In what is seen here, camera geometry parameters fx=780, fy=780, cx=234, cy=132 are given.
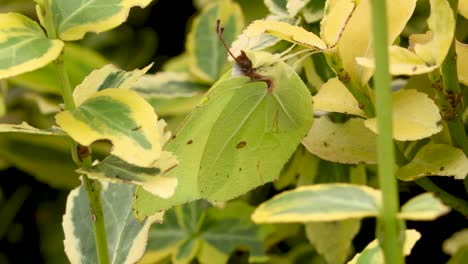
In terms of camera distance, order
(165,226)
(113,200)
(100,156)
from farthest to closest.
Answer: (100,156) < (165,226) < (113,200)

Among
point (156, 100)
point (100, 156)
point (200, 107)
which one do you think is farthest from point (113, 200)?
point (100, 156)

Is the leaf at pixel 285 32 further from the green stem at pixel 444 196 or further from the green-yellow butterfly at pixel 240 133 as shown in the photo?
A: the green stem at pixel 444 196

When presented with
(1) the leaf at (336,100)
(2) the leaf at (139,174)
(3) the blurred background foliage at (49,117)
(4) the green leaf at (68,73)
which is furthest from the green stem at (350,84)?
(4) the green leaf at (68,73)

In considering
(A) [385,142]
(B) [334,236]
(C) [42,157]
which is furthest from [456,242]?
(C) [42,157]

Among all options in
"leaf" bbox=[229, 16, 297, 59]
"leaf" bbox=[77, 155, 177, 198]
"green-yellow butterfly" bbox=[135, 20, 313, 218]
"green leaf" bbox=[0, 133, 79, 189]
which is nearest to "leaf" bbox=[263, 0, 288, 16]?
"leaf" bbox=[229, 16, 297, 59]

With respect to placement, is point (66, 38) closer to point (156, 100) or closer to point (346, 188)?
point (346, 188)

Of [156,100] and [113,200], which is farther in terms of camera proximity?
[156,100]
